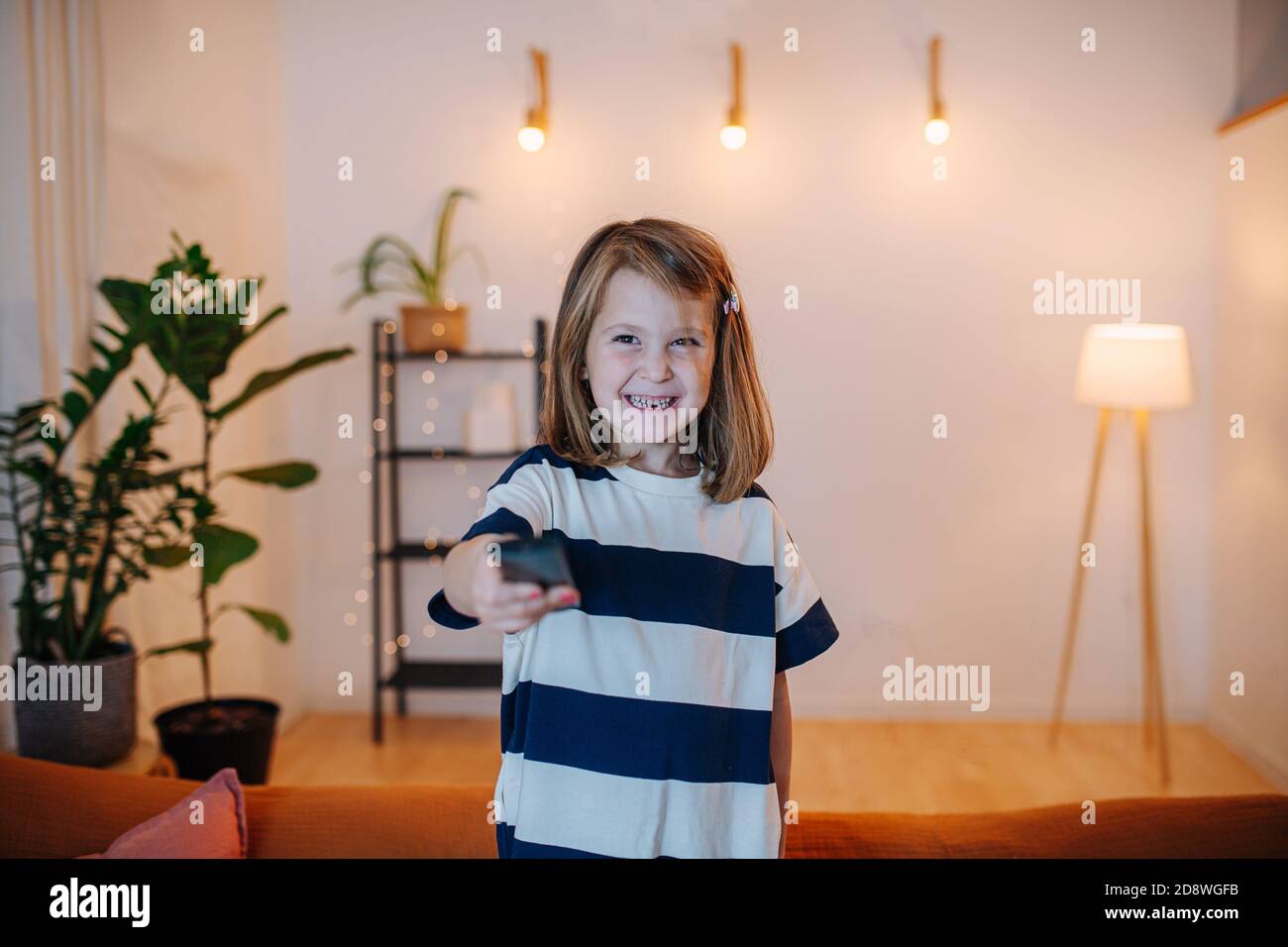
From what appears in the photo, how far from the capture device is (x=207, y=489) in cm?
209

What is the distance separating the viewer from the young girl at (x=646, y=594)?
94 cm

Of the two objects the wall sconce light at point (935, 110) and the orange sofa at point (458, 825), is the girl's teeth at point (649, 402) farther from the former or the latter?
the wall sconce light at point (935, 110)

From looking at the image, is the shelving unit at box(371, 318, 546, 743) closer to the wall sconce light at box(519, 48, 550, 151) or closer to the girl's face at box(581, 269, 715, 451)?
the wall sconce light at box(519, 48, 550, 151)

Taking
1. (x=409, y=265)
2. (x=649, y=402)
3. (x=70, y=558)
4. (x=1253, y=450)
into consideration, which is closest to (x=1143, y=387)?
(x=1253, y=450)

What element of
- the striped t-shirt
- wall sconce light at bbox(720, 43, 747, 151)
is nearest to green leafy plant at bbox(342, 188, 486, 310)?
wall sconce light at bbox(720, 43, 747, 151)

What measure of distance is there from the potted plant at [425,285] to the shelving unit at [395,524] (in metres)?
0.05

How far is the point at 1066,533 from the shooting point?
2195mm

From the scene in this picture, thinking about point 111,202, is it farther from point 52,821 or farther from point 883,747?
point 883,747

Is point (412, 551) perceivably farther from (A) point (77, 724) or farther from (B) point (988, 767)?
(B) point (988, 767)

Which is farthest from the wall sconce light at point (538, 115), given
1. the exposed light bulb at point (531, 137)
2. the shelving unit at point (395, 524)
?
the shelving unit at point (395, 524)

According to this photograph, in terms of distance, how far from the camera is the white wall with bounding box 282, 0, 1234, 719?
1917mm

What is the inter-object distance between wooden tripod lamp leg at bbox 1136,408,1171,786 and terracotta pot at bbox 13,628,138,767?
2234 millimetres

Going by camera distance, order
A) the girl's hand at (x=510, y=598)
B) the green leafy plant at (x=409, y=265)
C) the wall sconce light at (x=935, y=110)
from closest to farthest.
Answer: the girl's hand at (x=510, y=598), the wall sconce light at (x=935, y=110), the green leafy plant at (x=409, y=265)
